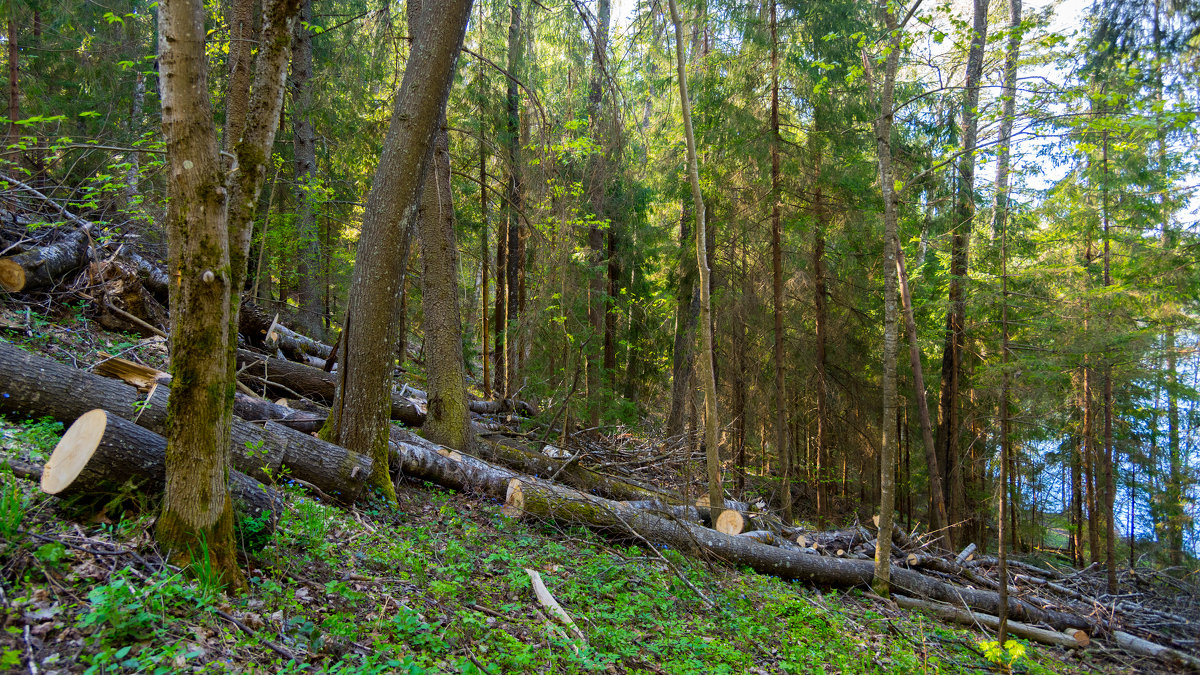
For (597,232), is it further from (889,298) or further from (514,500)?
(514,500)

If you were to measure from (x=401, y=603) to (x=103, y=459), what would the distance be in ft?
6.49

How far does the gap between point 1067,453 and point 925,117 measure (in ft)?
29.4

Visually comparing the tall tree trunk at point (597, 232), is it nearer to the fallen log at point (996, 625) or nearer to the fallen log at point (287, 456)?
the fallen log at point (287, 456)

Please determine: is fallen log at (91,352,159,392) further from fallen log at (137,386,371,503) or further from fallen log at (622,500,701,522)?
fallen log at (622,500,701,522)

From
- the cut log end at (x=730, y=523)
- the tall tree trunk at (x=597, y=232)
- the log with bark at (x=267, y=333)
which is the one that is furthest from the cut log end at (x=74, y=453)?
the cut log end at (x=730, y=523)

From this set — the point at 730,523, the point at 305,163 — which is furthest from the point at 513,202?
the point at 730,523

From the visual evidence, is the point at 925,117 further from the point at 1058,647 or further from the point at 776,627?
the point at 776,627

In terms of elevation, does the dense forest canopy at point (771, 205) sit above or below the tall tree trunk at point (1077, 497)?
above

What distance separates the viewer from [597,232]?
15.7m

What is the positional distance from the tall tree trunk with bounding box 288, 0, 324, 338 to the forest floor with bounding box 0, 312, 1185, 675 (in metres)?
4.54

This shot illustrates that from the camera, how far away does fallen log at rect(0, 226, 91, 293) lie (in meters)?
7.15

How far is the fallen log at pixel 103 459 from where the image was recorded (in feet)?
11.2

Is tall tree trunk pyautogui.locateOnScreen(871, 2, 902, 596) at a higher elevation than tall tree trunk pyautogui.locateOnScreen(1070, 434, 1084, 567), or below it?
higher

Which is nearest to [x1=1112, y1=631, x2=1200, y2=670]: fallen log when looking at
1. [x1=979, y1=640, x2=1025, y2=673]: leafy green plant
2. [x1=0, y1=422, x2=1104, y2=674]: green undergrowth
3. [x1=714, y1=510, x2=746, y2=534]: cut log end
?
[x1=0, y1=422, x2=1104, y2=674]: green undergrowth
